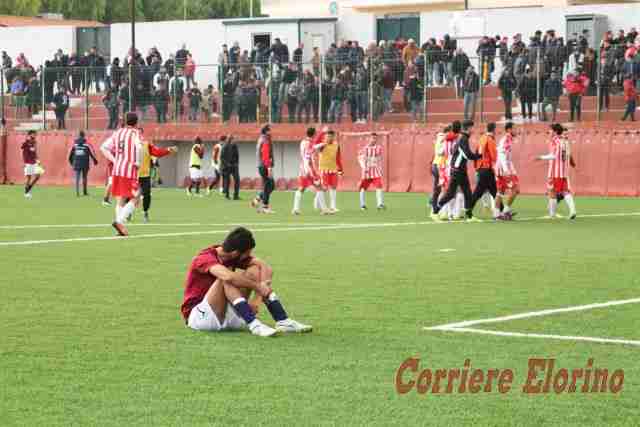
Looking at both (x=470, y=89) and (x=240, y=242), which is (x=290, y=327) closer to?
(x=240, y=242)

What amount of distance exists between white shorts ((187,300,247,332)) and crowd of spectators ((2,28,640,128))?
90.0ft

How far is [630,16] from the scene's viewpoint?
46344 mm

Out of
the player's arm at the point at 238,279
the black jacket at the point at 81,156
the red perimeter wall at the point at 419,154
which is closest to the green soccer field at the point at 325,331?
the player's arm at the point at 238,279

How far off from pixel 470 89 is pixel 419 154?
236 cm

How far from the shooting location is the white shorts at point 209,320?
446 inches

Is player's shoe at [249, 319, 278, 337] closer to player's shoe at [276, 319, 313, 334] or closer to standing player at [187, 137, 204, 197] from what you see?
player's shoe at [276, 319, 313, 334]

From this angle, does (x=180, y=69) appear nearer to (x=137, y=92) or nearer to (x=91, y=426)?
(x=137, y=92)

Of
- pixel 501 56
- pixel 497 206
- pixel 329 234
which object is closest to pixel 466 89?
pixel 501 56

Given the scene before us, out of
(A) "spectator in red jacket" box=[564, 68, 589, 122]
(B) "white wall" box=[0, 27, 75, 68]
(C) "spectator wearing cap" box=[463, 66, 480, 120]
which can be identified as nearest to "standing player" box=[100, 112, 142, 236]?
(A) "spectator in red jacket" box=[564, 68, 589, 122]

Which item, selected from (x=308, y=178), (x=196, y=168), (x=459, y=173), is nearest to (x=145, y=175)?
(x=308, y=178)

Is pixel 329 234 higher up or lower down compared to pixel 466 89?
lower down

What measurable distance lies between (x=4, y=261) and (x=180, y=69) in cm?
2884

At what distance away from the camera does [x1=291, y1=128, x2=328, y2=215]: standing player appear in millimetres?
30078

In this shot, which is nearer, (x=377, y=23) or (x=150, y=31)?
(x=377, y=23)
